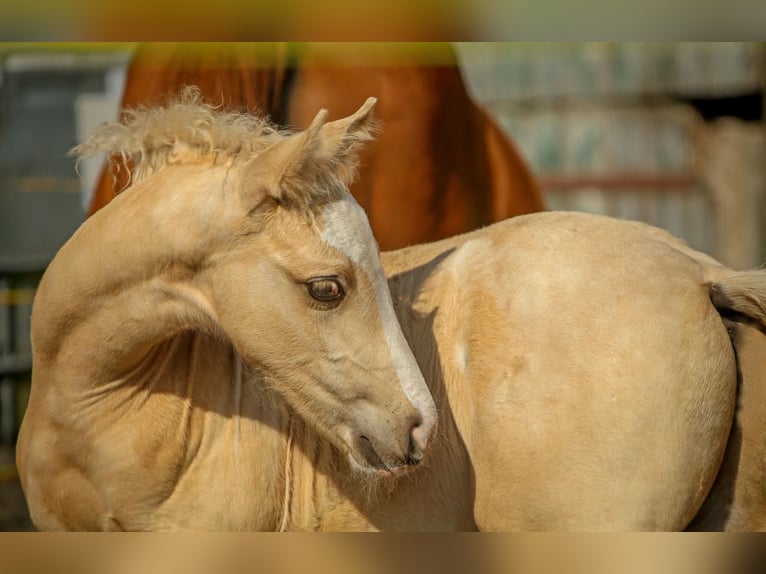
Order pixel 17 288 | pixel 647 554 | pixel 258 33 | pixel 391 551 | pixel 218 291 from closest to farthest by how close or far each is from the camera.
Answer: pixel 218 291, pixel 647 554, pixel 391 551, pixel 258 33, pixel 17 288

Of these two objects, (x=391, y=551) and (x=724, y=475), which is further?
(x=391, y=551)

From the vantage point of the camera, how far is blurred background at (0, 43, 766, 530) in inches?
164

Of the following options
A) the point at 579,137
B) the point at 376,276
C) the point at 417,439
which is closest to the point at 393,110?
the point at 579,137

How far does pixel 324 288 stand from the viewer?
7.37 feet

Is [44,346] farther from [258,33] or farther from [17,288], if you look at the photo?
[17,288]

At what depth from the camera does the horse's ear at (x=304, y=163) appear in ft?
7.16

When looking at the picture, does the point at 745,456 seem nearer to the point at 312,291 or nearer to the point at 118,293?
the point at 312,291

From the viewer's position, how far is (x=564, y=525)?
2.38 meters

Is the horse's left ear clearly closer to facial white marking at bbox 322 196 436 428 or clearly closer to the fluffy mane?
facial white marking at bbox 322 196 436 428

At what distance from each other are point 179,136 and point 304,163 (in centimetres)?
45

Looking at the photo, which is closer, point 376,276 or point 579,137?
point 376,276

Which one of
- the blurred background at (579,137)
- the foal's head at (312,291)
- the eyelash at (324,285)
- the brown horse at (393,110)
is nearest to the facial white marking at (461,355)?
the foal's head at (312,291)

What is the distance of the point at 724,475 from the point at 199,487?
4.88ft

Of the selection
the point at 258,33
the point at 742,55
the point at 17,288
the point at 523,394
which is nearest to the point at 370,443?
the point at 523,394
